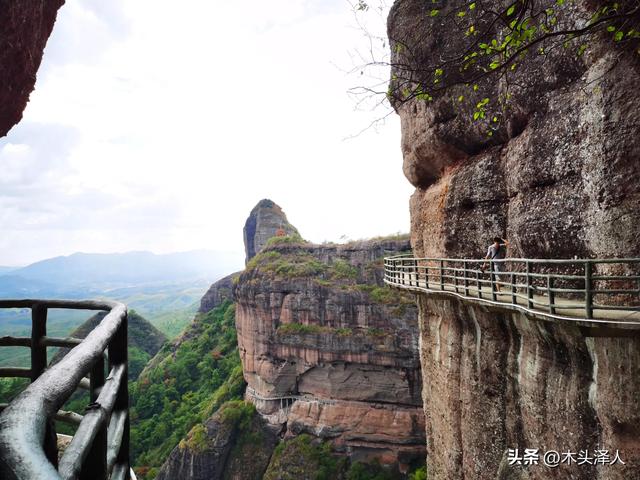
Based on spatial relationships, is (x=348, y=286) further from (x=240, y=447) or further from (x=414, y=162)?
(x=414, y=162)

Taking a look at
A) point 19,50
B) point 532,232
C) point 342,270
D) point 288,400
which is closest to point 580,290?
point 532,232

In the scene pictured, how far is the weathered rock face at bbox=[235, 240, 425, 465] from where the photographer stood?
1276 inches

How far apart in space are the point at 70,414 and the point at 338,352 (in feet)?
110

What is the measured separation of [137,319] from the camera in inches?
2968

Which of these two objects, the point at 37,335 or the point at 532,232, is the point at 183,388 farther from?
the point at 37,335

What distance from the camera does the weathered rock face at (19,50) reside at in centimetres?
445

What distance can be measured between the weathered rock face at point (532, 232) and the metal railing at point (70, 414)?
262 inches

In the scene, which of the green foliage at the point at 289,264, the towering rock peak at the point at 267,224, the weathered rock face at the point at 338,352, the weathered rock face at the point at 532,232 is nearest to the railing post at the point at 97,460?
the weathered rock face at the point at 532,232

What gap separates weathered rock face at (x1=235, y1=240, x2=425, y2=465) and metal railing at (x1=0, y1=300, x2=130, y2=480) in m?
32.7

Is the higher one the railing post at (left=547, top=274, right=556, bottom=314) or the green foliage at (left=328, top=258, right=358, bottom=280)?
the railing post at (left=547, top=274, right=556, bottom=314)

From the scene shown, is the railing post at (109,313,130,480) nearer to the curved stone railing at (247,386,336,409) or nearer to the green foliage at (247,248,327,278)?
the curved stone railing at (247,386,336,409)

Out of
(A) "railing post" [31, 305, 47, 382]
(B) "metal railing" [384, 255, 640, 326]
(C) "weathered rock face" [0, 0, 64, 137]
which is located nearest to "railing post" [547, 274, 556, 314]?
(B) "metal railing" [384, 255, 640, 326]

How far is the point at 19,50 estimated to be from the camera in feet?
15.7

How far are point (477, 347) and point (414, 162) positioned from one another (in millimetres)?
6546
